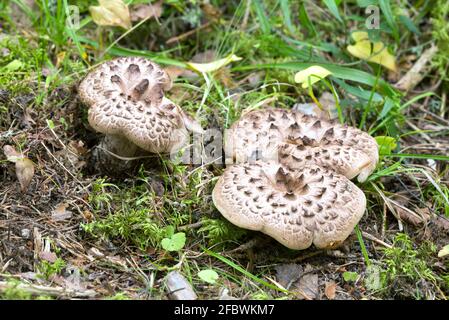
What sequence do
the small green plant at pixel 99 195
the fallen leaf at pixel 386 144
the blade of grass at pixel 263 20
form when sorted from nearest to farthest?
the small green plant at pixel 99 195 < the fallen leaf at pixel 386 144 < the blade of grass at pixel 263 20

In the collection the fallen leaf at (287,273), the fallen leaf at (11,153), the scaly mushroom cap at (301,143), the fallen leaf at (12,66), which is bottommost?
the fallen leaf at (287,273)

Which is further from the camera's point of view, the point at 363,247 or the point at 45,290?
the point at 363,247

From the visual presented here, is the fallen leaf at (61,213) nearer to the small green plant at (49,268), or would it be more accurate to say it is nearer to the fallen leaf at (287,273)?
the small green plant at (49,268)

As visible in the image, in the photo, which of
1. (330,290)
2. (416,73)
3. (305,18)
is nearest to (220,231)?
(330,290)

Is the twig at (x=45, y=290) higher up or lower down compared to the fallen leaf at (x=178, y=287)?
higher up

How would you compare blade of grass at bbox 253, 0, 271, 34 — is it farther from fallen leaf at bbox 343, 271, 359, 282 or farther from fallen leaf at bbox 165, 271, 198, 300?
fallen leaf at bbox 165, 271, 198, 300

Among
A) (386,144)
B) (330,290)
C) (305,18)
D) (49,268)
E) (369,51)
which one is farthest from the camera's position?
(369,51)

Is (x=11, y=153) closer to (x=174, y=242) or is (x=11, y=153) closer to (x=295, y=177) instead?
(x=174, y=242)

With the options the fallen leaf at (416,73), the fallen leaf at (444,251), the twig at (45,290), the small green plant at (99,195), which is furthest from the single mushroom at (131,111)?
the fallen leaf at (416,73)
